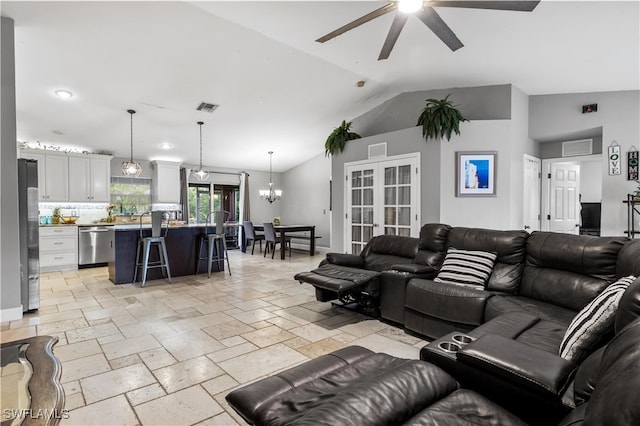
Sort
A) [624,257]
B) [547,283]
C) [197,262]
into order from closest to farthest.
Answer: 1. [624,257]
2. [547,283]
3. [197,262]

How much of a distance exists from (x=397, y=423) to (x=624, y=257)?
2.21 m

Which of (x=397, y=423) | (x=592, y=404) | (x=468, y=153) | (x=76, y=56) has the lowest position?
(x=397, y=423)

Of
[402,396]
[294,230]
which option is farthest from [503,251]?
[294,230]

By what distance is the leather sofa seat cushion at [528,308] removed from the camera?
7.99 ft

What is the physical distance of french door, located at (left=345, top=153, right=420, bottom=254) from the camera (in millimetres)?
5602

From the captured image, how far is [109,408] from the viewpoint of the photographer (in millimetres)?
2051

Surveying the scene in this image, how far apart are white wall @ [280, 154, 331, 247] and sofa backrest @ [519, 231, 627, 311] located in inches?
264

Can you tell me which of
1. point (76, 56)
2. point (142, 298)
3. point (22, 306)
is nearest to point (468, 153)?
point (142, 298)

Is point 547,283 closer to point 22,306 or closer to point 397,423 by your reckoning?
point 397,423

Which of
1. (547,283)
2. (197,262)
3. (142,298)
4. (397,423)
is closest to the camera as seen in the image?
(397,423)

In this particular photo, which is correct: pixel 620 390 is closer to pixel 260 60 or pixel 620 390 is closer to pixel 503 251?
pixel 503 251

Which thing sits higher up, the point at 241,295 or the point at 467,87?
the point at 467,87

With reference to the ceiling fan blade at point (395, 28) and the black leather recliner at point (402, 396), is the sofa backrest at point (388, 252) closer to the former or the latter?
the ceiling fan blade at point (395, 28)

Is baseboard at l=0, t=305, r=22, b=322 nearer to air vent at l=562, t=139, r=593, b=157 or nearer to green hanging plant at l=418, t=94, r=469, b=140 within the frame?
green hanging plant at l=418, t=94, r=469, b=140
